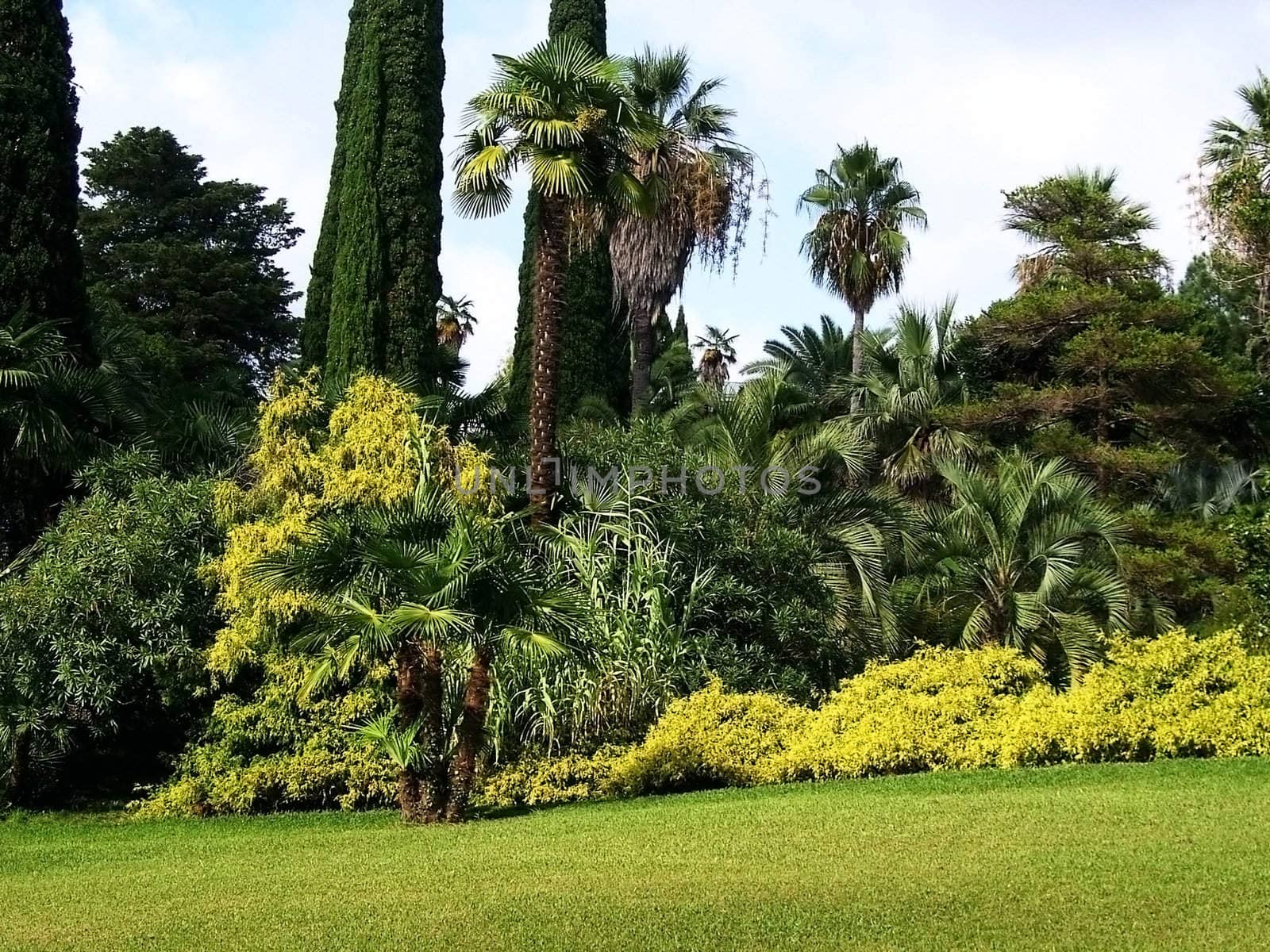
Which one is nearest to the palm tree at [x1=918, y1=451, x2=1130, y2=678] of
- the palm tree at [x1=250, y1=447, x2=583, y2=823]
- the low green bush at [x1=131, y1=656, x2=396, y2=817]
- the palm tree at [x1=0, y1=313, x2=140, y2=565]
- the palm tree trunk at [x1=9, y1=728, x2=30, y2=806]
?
the palm tree at [x1=250, y1=447, x2=583, y2=823]

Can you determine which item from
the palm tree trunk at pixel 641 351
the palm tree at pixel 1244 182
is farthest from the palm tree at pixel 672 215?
the palm tree at pixel 1244 182

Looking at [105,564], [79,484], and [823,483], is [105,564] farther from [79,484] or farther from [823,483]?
[823,483]

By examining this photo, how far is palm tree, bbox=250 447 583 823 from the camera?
427 inches

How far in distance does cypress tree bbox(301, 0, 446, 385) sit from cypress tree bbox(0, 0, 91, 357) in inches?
151

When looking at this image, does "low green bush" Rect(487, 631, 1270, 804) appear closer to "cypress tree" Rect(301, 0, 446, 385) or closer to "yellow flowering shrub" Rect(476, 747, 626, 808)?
"yellow flowering shrub" Rect(476, 747, 626, 808)

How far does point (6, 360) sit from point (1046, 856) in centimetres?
1335

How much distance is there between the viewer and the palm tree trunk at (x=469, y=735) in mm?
11844

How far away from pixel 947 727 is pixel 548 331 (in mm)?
6434

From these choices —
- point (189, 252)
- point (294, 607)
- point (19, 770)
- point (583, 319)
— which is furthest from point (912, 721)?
point (189, 252)

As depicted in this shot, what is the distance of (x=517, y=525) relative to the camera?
14.8 m

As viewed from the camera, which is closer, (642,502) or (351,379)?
(642,502)

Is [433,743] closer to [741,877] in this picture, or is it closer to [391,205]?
[741,877]

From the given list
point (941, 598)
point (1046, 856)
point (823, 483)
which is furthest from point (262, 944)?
point (941, 598)

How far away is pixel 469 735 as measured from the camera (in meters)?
11.9
